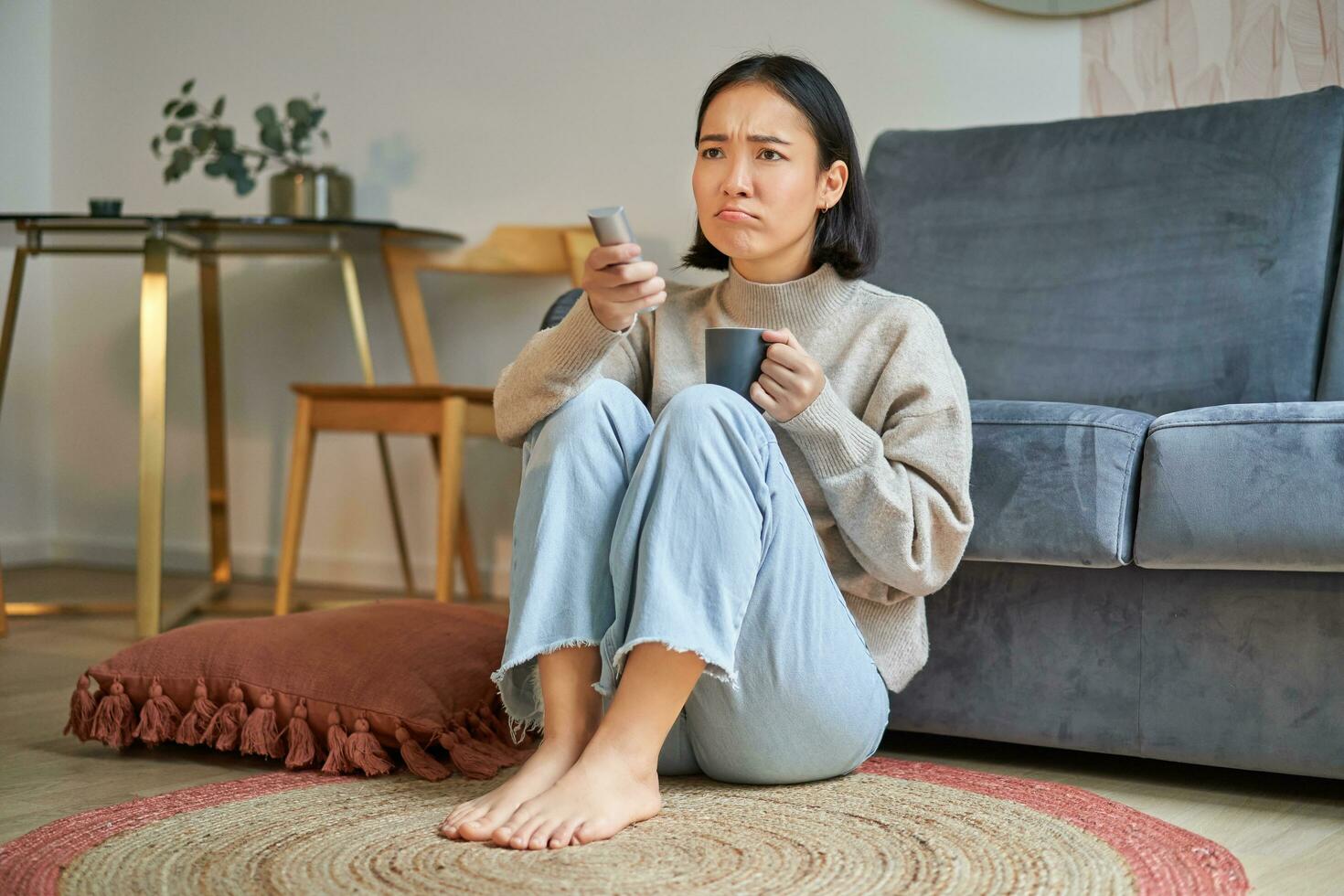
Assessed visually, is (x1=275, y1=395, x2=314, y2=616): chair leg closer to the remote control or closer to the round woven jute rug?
the round woven jute rug

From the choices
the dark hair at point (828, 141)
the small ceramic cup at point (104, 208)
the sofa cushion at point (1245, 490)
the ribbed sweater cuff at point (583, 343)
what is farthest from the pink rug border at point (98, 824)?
the small ceramic cup at point (104, 208)

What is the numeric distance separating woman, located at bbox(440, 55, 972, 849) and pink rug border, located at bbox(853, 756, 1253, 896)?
0.13 m

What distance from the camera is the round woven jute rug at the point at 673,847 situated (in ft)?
3.67

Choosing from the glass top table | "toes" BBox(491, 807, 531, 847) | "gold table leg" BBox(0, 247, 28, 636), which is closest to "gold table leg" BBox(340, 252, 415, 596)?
the glass top table

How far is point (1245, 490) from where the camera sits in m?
1.41

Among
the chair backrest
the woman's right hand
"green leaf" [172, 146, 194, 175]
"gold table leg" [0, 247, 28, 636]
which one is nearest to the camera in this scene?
the woman's right hand

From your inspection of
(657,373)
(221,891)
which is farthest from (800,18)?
(221,891)

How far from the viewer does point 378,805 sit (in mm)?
1361

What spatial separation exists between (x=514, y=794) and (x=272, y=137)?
208 centimetres

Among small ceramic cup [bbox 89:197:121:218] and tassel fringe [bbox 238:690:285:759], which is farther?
small ceramic cup [bbox 89:197:121:218]

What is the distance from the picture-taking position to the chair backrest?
1.87 meters

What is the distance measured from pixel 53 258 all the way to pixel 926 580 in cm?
299

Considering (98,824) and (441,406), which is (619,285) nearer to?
(98,824)

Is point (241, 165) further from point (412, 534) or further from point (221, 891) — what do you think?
point (221, 891)
